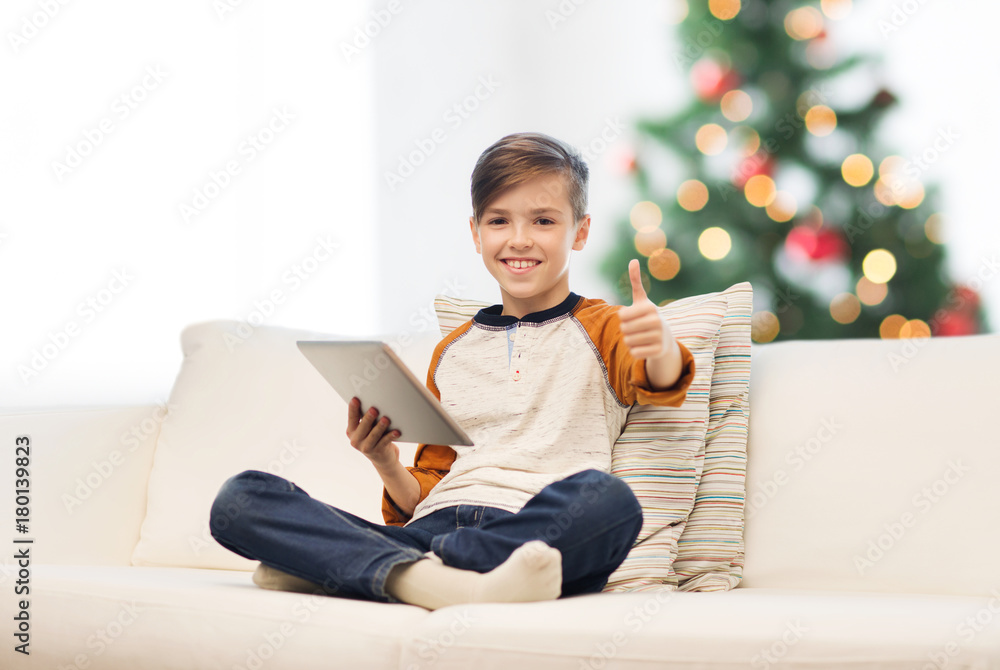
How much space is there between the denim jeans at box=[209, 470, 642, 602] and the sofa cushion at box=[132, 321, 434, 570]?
394mm

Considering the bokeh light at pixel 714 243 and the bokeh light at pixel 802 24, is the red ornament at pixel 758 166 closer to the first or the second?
the bokeh light at pixel 714 243

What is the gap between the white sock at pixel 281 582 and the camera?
42.3 inches

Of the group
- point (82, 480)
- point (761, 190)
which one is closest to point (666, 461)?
point (82, 480)

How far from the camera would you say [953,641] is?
80 cm

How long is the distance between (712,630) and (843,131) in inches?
76.8

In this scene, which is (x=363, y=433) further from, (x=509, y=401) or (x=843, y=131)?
(x=843, y=131)

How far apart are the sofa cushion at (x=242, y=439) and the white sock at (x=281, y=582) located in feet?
1.20

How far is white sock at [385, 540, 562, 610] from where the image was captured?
92cm

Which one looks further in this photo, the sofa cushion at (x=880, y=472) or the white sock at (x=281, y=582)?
the sofa cushion at (x=880, y=472)

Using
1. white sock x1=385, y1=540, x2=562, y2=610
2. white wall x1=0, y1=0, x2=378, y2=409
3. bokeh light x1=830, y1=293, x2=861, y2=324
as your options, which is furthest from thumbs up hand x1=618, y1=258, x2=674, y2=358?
bokeh light x1=830, y1=293, x2=861, y2=324

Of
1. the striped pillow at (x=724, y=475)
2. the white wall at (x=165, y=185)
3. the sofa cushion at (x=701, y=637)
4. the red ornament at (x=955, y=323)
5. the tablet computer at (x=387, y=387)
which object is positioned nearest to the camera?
the sofa cushion at (x=701, y=637)

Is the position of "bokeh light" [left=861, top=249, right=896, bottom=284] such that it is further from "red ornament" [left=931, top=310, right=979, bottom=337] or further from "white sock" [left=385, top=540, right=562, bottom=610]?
"white sock" [left=385, top=540, right=562, bottom=610]

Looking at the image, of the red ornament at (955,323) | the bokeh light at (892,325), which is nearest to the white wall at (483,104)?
the bokeh light at (892,325)

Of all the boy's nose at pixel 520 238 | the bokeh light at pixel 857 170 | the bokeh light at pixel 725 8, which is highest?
the bokeh light at pixel 725 8
